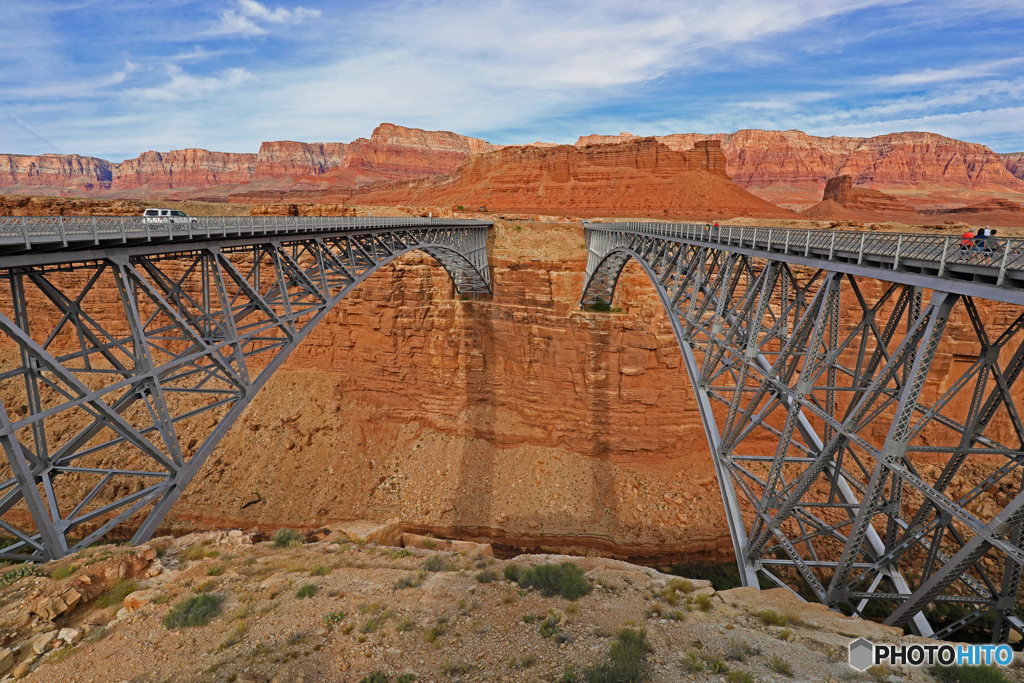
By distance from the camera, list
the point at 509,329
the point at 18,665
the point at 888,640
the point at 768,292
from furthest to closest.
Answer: the point at 509,329
the point at 768,292
the point at 888,640
the point at 18,665

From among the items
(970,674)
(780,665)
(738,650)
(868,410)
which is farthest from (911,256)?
(738,650)

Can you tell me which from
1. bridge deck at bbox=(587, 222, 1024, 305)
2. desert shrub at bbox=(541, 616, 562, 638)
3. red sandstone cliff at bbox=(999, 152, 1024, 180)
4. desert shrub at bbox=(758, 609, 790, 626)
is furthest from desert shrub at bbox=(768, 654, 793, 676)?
red sandstone cliff at bbox=(999, 152, 1024, 180)

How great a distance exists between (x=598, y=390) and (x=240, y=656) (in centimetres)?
2546

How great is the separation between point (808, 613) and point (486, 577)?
273 inches

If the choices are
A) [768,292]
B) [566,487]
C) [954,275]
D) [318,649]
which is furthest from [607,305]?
[318,649]

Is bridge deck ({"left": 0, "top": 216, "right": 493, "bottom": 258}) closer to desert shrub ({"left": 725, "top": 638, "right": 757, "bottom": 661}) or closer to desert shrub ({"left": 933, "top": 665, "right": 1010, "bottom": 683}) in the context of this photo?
desert shrub ({"left": 725, "top": 638, "right": 757, "bottom": 661})

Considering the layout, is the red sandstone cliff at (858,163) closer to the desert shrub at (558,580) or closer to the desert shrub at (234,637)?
the desert shrub at (558,580)

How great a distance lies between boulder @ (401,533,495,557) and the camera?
16453 mm

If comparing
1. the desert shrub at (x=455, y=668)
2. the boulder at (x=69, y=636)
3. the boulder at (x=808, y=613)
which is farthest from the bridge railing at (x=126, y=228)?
the boulder at (x=808, y=613)

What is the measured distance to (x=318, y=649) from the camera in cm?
785

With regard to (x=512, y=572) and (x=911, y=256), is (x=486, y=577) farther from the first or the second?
(x=911, y=256)

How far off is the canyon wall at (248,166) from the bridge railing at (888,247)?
466 feet

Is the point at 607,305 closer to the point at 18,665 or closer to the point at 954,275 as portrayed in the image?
the point at 954,275

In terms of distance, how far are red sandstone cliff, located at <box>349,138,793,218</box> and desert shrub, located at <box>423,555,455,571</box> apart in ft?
208
